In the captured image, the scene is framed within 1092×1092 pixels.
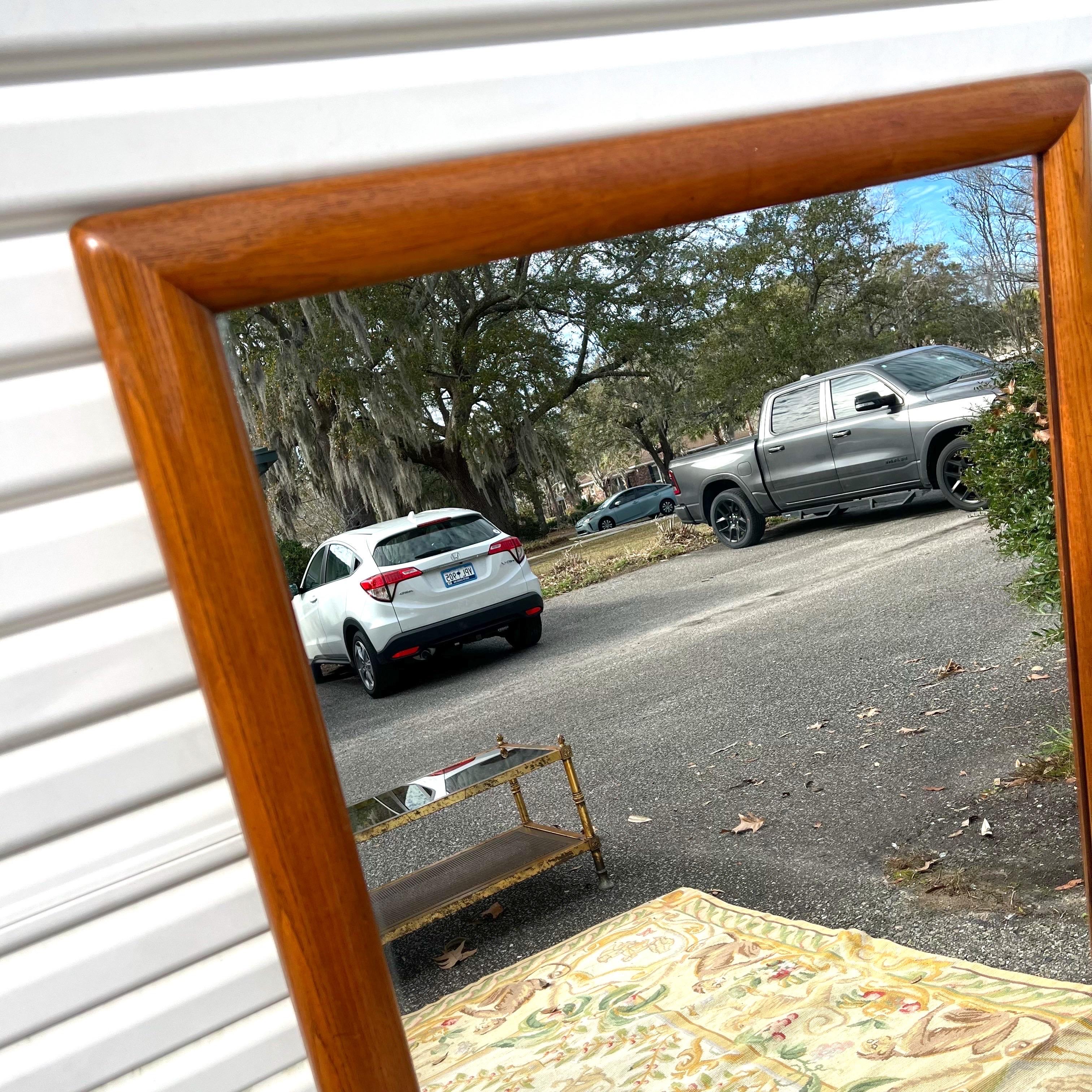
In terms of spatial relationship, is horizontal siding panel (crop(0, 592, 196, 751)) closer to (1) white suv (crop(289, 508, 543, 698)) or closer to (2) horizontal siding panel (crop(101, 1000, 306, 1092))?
(2) horizontal siding panel (crop(101, 1000, 306, 1092))

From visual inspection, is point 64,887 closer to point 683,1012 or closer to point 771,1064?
point 771,1064

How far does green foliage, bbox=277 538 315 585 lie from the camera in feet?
24.2

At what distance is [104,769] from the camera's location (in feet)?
3.19

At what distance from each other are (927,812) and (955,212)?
183 cm

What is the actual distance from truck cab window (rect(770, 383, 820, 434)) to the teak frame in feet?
21.1

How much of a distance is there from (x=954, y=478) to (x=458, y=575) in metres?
3.66

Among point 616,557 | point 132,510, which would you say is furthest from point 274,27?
point 616,557

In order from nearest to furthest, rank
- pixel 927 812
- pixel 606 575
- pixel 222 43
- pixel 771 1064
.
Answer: pixel 222 43, pixel 771 1064, pixel 927 812, pixel 606 575

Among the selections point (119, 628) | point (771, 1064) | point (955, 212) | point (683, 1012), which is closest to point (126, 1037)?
point (119, 628)

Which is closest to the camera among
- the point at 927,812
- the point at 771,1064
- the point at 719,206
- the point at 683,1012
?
the point at 719,206

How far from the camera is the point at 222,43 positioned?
96 centimetres

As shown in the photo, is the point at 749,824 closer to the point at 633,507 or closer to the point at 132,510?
the point at 132,510

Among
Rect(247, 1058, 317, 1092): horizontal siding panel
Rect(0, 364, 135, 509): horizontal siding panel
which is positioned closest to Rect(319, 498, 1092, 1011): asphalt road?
Rect(247, 1058, 317, 1092): horizontal siding panel

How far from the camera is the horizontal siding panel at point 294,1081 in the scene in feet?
3.48
